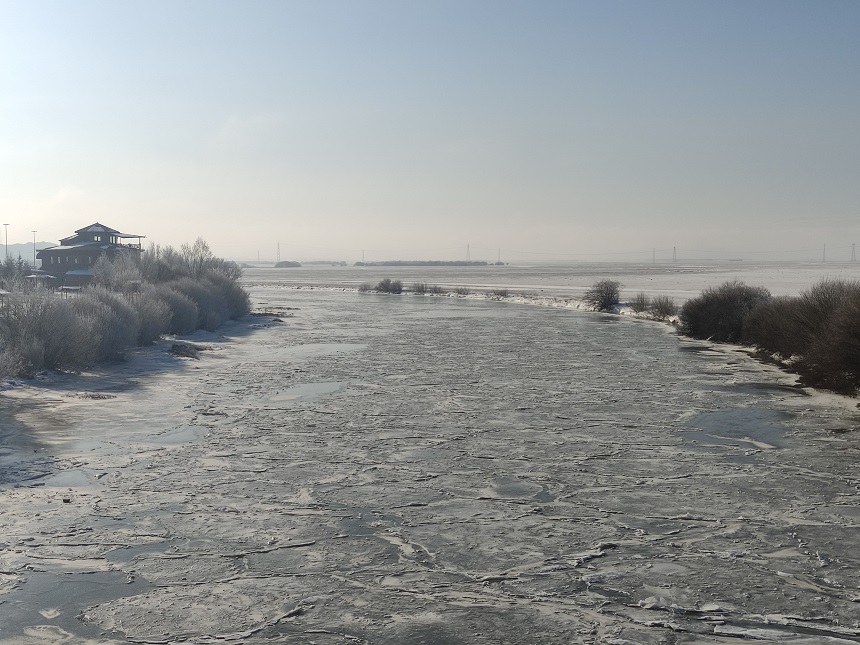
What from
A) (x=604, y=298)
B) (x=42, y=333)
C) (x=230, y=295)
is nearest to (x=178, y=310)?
(x=230, y=295)

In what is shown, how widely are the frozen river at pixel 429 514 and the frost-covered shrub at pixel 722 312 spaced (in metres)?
12.9

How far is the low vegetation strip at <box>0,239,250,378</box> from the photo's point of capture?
21516 mm

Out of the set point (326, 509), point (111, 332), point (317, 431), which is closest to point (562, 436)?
point (317, 431)

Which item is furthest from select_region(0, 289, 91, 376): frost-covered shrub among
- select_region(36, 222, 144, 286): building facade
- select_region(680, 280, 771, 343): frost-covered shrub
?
select_region(36, 222, 144, 286): building facade

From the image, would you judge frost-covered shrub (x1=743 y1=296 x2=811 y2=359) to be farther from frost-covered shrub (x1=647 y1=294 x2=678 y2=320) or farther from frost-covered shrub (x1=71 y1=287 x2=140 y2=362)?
frost-covered shrub (x1=71 y1=287 x2=140 y2=362)

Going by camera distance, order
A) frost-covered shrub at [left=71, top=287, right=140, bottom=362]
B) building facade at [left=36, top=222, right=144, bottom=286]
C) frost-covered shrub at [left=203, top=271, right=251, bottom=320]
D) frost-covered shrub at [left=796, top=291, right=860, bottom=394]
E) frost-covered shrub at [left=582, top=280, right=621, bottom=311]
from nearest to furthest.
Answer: frost-covered shrub at [left=796, top=291, right=860, bottom=394]
frost-covered shrub at [left=71, top=287, right=140, bottom=362]
frost-covered shrub at [left=203, top=271, right=251, bottom=320]
frost-covered shrub at [left=582, top=280, right=621, bottom=311]
building facade at [left=36, top=222, right=144, bottom=286]

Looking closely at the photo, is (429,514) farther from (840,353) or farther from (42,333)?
(42,333)

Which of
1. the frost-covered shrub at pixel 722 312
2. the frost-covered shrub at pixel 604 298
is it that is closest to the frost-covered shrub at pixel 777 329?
the frost-covered shrub at pixel 722 312

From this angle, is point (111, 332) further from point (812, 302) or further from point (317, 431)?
point (812, 302)

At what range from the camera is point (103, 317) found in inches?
1011

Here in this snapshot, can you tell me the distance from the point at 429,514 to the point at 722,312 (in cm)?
2644

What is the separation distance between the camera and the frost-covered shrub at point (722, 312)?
104ft

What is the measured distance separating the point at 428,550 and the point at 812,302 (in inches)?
764

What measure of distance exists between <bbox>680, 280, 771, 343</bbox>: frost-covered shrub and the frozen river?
1286 centimetres
